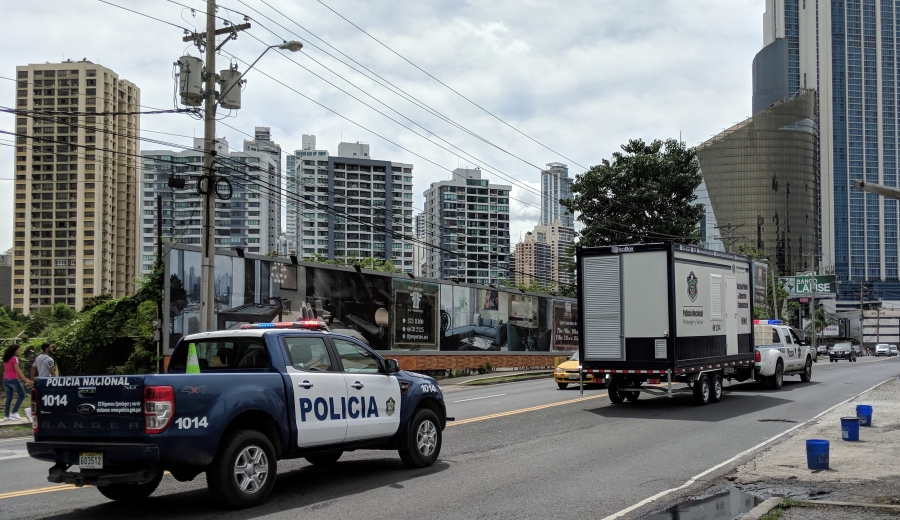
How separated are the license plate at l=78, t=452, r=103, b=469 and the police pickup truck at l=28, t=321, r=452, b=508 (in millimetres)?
12

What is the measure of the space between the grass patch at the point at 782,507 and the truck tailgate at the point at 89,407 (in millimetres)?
5846

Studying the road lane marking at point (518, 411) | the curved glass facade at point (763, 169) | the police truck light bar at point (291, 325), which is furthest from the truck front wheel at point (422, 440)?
the curved glass facade at point (763, 169)

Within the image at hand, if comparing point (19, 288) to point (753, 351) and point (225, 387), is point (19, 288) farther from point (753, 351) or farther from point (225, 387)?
point (225, 387)

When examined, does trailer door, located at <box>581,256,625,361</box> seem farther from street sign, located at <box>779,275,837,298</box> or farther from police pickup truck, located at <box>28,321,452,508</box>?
street sign, located at <box>779,275,837,298</box>

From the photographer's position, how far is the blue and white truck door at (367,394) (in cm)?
964

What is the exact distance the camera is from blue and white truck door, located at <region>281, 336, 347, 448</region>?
29.2 ft

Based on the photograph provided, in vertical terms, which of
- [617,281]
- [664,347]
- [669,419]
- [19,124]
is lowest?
[669,419]

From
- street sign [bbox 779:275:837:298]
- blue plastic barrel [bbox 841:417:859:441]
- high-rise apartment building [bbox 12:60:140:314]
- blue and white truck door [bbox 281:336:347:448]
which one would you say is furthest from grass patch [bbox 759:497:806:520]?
street sign [bbox 779:275:837:298]

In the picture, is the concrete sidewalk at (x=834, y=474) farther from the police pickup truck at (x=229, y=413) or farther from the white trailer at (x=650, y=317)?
the police pickup truck at (x=229, y=413)

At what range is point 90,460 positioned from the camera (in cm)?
768

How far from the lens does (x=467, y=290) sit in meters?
42.8

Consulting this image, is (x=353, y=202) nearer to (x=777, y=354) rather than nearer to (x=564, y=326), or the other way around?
(x=564, y=326)

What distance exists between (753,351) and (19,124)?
61.1m

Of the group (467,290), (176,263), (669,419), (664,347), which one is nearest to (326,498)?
(669,419)
